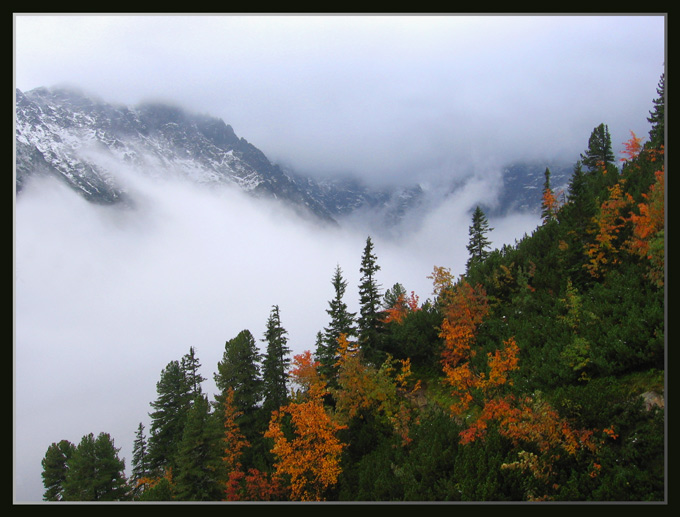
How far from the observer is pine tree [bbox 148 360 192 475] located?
2642 cm

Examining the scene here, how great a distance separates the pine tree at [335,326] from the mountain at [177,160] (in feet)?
18.7

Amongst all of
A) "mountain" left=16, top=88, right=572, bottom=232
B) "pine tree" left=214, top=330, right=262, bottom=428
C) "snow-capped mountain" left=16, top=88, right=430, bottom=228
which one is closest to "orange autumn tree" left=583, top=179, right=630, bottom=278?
"mountain" left=16, top=88, right=572, bottom=232

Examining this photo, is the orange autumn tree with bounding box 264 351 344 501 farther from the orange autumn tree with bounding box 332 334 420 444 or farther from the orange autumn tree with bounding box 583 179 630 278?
the orange autumn tree with bounding box 583 179 630 278

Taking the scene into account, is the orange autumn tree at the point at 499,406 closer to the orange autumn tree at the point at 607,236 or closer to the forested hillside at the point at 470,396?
the forested hillside at the point at 470,396

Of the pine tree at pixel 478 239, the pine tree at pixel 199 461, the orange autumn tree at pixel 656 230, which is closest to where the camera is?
the orange autumn tree at pixel 656 230

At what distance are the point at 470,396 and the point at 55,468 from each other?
2069cm

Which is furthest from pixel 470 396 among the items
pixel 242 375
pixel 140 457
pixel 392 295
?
pixel 140 457

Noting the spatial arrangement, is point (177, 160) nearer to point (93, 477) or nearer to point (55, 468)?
point (55, 468)

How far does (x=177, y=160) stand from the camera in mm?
47875

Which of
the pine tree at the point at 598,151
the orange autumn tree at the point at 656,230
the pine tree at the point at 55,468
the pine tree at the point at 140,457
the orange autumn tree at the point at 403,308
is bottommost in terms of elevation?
the pine tree at the point at 140,457

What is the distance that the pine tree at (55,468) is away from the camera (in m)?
16.5

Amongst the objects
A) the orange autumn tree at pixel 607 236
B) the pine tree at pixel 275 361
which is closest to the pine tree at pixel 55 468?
the pine tree at pixel 275 361

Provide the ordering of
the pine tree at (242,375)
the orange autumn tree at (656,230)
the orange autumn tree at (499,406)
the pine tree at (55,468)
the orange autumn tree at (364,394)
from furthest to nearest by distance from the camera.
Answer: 1. the pine tree at (242,375)
2. the orange autumn tree at (364,394)
3. the pine tree at (55,468)
4. the orange autumn tree at (656,230)
5. the orange autumn tree at (499,406)

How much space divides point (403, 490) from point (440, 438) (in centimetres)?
331
